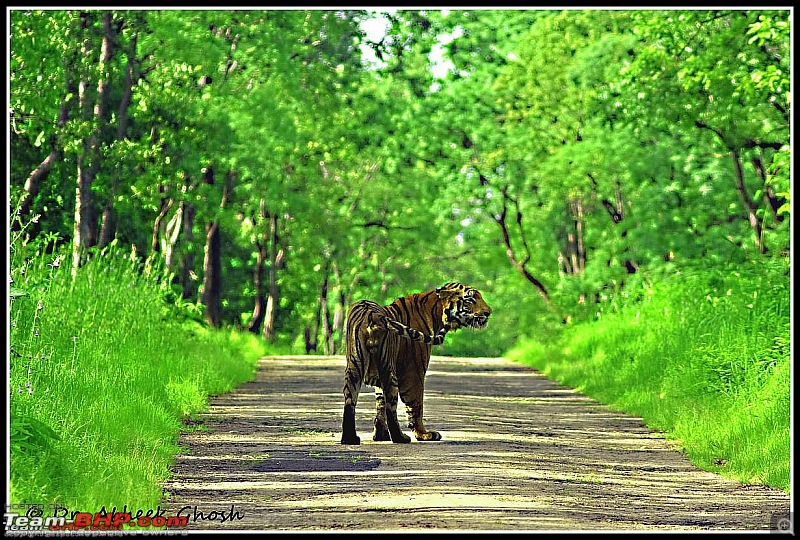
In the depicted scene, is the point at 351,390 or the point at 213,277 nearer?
the point at 351,390

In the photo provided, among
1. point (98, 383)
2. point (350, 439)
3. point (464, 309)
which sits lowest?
point (350, 439)

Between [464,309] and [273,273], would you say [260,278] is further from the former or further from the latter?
[464,309]

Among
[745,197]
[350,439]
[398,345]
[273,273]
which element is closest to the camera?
[398,345]

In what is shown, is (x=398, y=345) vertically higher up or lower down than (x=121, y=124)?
lower down

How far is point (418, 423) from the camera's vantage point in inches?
444

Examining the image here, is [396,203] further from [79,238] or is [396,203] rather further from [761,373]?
[761,373]

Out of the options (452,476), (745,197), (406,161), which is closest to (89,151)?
(452,476)

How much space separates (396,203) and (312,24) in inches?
696

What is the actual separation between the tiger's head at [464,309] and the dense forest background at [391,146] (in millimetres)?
3540

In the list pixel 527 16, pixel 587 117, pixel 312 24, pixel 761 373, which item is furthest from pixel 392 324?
pixel 527 16

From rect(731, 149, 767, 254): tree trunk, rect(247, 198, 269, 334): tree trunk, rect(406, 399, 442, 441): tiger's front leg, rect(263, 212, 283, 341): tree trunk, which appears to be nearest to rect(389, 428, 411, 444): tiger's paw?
rect(406, 399, 442, 441): tiger's front leg

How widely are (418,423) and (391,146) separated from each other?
94.9ft

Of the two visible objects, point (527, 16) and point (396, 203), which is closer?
point (527, 16)

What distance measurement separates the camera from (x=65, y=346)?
12.4 m
